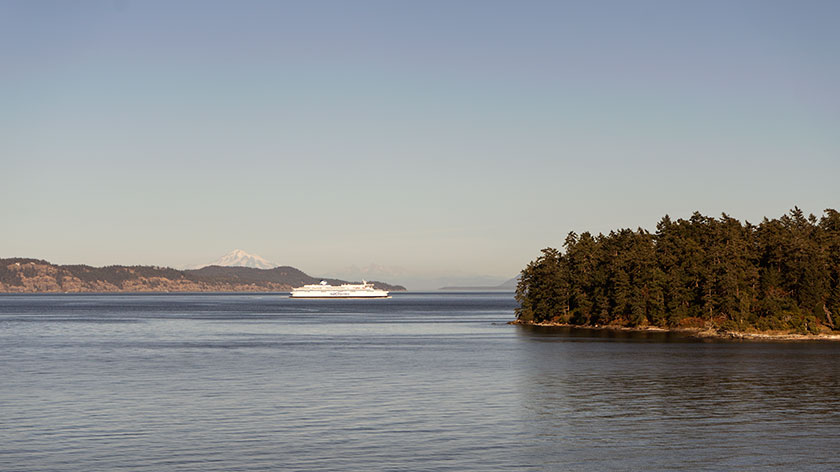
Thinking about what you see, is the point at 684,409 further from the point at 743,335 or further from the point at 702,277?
the point at 702,277

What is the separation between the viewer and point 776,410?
196 feet

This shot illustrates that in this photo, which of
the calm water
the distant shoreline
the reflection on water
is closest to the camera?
the calm water

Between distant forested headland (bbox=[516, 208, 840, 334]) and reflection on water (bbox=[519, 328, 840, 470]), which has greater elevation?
distant forested headland (bbox=[516, 208, 840, 334])

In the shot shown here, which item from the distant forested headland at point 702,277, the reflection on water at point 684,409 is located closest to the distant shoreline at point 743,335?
the distant forested headland at point 702,277

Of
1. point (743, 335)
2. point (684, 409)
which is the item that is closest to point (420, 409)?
point (684, 409)

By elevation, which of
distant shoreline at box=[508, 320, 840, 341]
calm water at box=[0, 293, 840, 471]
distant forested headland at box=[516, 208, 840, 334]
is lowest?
calm water at box=[0, 293, 840, 471]

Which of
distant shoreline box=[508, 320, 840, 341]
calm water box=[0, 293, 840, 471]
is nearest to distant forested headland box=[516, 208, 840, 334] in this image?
distant shoreline box=[508, 320, 840, 341]

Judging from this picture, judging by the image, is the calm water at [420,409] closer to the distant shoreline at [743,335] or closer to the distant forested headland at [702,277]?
the distant shoreline at [743,335]

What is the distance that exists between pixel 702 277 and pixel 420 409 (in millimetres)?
113609

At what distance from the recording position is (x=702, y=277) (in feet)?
528

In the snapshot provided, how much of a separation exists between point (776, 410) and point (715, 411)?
4.31 m

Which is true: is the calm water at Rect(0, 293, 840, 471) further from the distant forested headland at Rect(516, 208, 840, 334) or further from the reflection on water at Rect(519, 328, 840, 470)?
the distant forested headland at Rect(516, 208, 840, 334)

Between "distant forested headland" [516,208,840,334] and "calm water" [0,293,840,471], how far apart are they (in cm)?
3101

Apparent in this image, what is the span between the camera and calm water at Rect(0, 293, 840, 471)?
43.5 m
